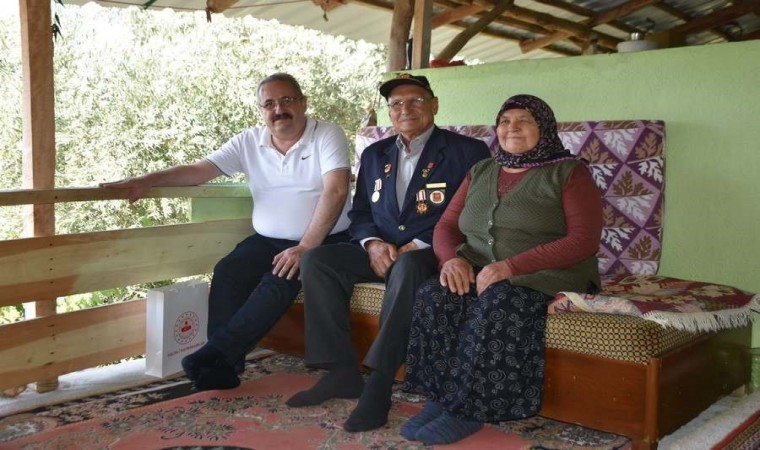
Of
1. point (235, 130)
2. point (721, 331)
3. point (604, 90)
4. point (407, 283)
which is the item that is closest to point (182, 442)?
point (407, 283)

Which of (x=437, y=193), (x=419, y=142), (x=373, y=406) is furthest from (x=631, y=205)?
(x=373, y=406)

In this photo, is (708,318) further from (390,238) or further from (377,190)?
(377,190)

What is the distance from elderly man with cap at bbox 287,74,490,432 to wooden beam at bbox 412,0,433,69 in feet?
4.45

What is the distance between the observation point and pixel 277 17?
4.54 metres

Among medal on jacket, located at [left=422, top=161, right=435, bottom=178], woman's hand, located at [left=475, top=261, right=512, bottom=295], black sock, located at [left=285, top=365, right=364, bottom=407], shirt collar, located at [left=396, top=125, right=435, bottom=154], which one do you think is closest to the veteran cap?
shirt collar, located at [left=396, top=125, right=435, bottom=154]

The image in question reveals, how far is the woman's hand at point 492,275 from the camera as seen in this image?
7.18 ft

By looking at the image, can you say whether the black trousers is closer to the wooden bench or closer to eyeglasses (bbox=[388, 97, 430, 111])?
the wooden bench

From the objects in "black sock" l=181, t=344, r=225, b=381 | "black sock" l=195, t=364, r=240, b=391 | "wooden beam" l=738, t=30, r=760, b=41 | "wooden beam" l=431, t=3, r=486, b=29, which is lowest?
"black sock" l=195, t=364, r=240, b=391

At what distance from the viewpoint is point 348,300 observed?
8.54 ft

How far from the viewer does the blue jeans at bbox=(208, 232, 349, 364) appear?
8.50 feet

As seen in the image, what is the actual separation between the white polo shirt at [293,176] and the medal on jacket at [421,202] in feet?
1.30

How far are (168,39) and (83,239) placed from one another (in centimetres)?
750

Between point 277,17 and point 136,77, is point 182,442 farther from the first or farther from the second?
point 136,77

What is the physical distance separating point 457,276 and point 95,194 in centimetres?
144
